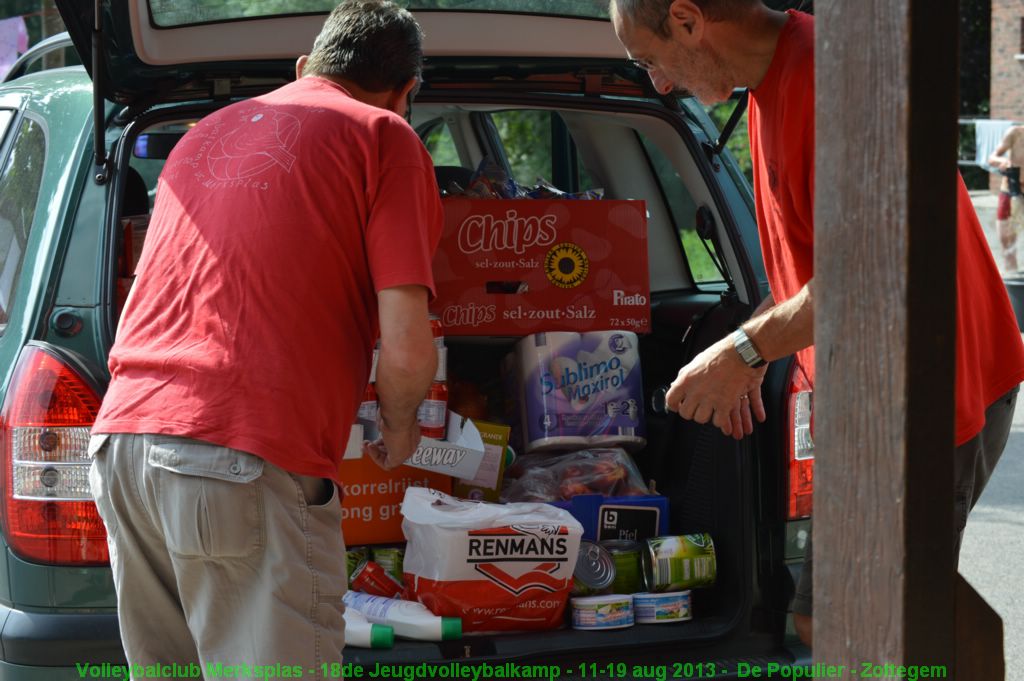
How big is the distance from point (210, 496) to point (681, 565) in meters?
1.32

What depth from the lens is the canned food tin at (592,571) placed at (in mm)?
3197

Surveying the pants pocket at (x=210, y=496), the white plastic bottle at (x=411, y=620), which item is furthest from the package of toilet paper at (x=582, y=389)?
the pants pocket at (x=210, y=496)

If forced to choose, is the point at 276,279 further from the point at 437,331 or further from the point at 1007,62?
the point at 1007,62

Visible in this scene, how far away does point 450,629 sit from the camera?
116 inches

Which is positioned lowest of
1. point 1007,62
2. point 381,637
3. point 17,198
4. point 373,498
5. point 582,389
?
point 381,637

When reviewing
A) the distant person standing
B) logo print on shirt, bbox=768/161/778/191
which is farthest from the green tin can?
the distant person standing

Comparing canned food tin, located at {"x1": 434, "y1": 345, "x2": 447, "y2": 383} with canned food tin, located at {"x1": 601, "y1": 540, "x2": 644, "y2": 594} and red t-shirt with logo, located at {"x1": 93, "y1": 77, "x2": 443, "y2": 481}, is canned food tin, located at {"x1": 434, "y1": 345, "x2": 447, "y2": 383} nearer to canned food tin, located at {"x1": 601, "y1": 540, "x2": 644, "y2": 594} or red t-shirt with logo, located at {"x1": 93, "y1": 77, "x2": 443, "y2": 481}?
canned food tin, located at {"x1": 601, "y1": 540, "x2": 644, "y2": 594}

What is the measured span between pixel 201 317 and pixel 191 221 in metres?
0.21

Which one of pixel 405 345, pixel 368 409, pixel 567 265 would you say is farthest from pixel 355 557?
pixel 405 345

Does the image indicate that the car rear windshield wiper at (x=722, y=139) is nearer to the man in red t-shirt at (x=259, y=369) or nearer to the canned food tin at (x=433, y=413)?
the canned food tin at (x=433, y=413)

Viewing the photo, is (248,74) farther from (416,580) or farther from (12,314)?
(416,580)

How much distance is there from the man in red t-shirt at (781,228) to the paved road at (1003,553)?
146 cm

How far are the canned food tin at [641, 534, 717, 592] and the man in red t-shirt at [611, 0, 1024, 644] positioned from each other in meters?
0.71

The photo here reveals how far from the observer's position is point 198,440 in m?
2.28
